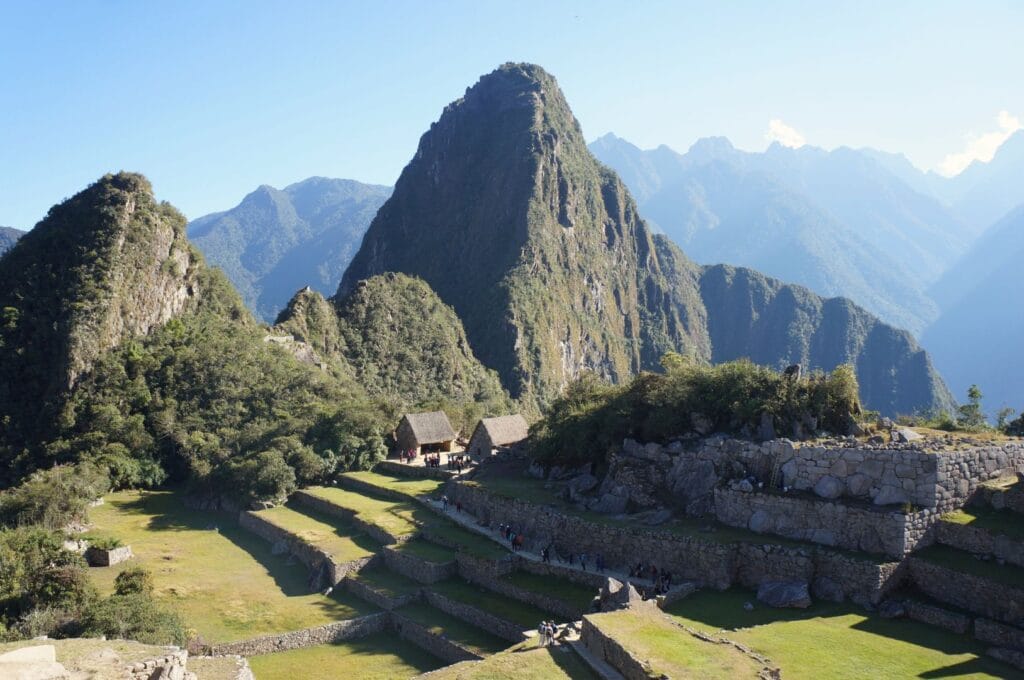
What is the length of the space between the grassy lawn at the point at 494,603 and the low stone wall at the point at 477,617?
137 millimetres

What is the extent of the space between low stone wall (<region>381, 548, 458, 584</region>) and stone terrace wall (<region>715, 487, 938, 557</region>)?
1029 cm

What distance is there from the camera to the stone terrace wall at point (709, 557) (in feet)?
64.3

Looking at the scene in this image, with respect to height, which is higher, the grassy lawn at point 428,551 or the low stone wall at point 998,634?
the low stone wall at point 998,634

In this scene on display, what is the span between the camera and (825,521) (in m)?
21.2

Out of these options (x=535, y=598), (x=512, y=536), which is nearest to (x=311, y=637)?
(x=535, y=598)

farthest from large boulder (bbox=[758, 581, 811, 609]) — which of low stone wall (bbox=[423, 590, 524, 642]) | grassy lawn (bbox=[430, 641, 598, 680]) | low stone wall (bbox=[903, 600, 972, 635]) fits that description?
low stone wall (bbox=[423, 590, 524, 642])

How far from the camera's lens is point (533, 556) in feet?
86.7

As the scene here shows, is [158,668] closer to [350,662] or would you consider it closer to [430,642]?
[350,662]

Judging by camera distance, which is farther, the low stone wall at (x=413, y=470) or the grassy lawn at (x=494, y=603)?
the low stone wall at (x=413, y=470)

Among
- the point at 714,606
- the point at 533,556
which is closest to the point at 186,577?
the point at 533,556

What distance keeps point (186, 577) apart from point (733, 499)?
21.6m

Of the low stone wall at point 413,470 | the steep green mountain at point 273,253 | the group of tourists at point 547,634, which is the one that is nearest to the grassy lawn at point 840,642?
the group of tourists at point 547,634

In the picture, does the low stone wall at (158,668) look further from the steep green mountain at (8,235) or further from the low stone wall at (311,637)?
the steep green mountain at (8,235)

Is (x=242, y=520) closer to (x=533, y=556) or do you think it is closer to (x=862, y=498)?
(x=533, y=556)
